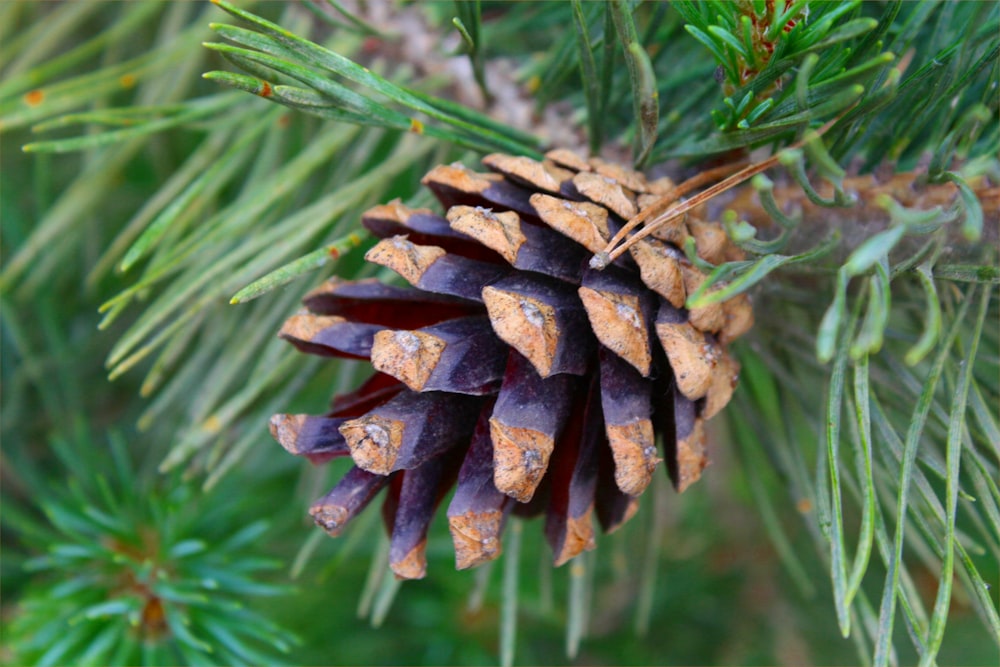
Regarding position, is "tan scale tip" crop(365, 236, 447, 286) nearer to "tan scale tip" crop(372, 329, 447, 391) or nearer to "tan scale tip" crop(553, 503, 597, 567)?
"tan scale tip" crop(372, 329, 447, 391)

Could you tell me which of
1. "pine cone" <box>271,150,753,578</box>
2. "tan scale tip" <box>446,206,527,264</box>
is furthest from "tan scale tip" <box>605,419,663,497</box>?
"tan scale tip" <box>446,206,527,264</box>

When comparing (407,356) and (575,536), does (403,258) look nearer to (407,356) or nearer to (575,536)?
(407,356)

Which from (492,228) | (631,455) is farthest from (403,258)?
(631,455)

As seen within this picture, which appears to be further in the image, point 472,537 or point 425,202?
point 425,202

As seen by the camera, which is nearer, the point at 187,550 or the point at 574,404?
the point at 574,404

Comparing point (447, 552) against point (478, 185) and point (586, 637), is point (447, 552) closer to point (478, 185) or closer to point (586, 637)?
point (586, 637)

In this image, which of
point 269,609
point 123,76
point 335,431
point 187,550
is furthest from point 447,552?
point 123,76
